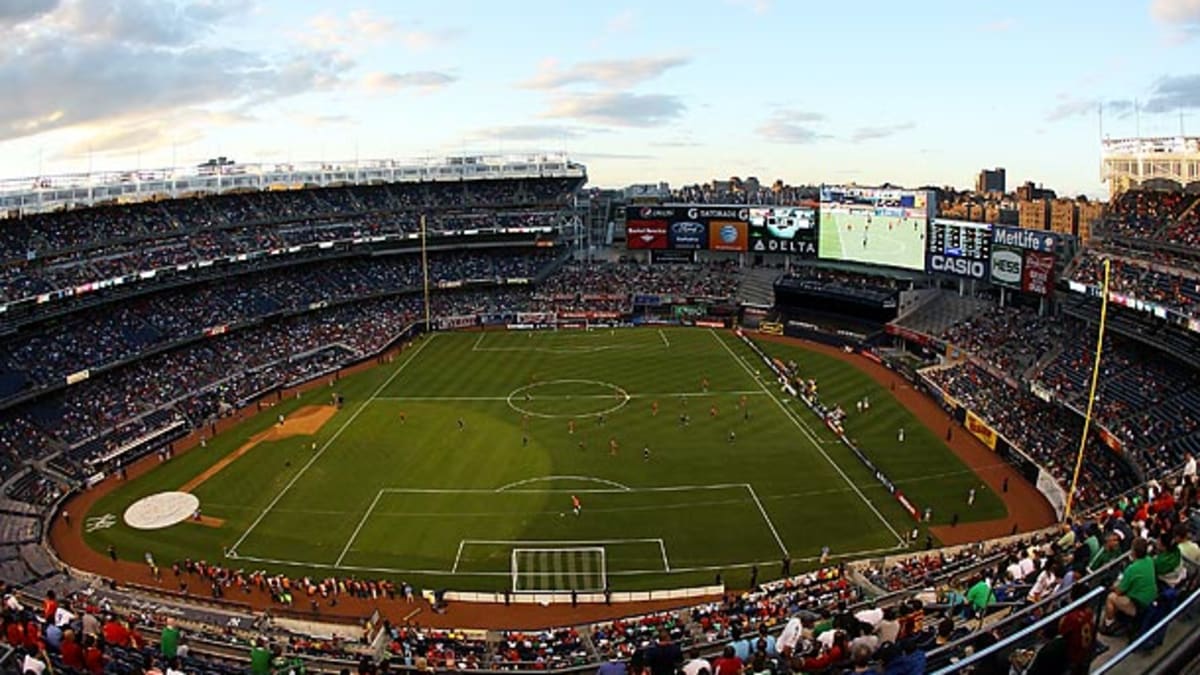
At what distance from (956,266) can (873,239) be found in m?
9.01

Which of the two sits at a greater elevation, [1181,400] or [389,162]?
[389,162]

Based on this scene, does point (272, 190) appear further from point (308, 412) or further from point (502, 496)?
point (502, 496)

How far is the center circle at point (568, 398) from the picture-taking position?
5427 centimetres

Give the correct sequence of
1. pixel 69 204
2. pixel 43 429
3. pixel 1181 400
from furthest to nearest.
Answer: pixel 69 204
pixel 43 429
pixel 1181 400

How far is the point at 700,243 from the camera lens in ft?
289

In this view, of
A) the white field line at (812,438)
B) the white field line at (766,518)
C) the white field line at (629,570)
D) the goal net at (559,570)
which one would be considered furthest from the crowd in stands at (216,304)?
the white field line at (766,518)

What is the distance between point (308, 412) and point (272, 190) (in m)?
33.4

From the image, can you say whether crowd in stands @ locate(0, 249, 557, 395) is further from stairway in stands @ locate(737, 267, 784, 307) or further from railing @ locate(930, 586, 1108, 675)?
railing @ locate(930, 586, 1108, 675)

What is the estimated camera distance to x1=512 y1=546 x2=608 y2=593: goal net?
106 ft

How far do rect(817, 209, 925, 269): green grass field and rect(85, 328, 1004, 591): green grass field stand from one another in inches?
662

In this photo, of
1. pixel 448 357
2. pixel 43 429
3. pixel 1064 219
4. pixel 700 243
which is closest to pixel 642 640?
pixel 43 429

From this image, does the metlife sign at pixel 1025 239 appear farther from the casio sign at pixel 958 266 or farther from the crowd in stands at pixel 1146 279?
the crowd in stands at pixel 1146 279

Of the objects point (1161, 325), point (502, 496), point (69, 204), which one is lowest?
point (502, 496)

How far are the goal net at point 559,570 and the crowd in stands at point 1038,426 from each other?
19875mm
